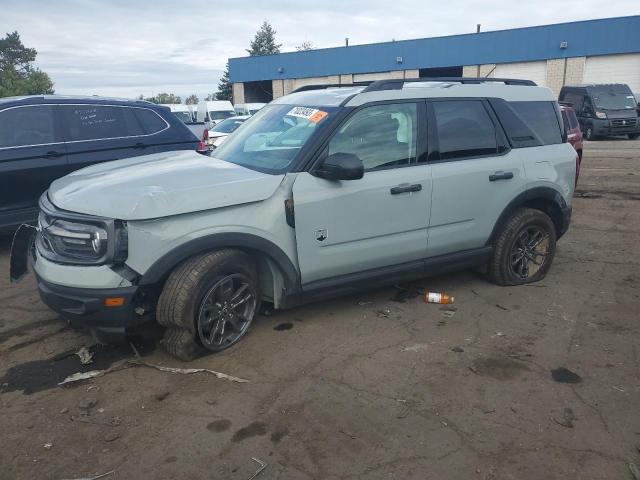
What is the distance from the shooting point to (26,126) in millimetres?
6312

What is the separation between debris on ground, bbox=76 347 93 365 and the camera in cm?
372

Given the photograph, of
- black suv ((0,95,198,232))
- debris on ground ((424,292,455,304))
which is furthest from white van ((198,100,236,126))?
debris on ground ((424,292,455,304))

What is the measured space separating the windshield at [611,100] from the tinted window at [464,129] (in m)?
19.2

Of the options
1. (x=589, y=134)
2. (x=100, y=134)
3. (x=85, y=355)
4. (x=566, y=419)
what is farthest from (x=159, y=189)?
(x=589, y=134)

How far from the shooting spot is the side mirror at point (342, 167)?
12.4 ft

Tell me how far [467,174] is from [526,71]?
33.0 metres

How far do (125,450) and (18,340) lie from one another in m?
1.87

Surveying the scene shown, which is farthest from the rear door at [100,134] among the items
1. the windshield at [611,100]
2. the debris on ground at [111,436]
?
the windshield at [611,100]

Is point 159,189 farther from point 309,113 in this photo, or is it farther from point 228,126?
point 228,126

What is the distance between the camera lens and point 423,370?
143 inches

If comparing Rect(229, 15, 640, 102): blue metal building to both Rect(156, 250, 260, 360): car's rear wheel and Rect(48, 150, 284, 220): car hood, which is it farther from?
Rect(156, 250, 260, 360): car's rear wheel

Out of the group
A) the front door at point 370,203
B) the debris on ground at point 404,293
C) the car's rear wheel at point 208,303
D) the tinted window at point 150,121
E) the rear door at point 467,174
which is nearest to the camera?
the car's rear wheel at point 208,303

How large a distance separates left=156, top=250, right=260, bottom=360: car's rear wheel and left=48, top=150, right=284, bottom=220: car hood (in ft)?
1.32

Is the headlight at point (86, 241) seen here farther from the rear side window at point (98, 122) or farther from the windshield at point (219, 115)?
the windshield at point (219, 115)
